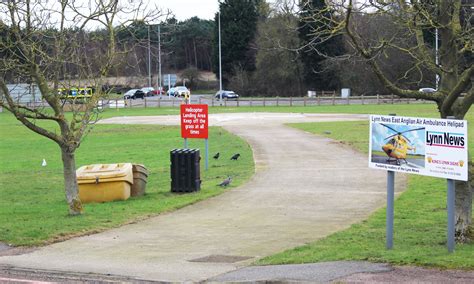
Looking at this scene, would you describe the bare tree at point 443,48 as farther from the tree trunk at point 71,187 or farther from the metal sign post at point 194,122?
the metal sign post at point 194,122

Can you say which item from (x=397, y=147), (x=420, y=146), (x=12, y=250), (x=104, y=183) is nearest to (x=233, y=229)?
(x=12, y=250)

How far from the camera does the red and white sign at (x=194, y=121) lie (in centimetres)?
2307

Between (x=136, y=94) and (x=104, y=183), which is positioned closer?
(x=104, y=183)

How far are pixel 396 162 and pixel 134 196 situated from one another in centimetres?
949

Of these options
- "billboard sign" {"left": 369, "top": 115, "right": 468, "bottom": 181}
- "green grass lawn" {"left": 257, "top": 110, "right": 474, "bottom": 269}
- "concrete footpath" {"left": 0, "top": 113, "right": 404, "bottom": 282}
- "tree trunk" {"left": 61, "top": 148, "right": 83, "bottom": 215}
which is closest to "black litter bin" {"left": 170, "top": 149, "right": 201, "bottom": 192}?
"concrete footpath" {"left": 0, "top": 113, "right": 404, "bottom": 282}

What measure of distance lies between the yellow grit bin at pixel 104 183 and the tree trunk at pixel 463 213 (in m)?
8.93

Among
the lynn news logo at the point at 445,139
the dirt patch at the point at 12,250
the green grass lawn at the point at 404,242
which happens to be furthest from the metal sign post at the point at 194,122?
the lynn news logo at the point at 445,139

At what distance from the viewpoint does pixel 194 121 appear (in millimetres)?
23344

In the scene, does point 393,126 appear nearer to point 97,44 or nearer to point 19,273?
point 19,273

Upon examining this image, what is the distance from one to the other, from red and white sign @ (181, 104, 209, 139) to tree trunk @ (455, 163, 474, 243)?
42.7 feet

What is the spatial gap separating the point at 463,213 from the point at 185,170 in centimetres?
894

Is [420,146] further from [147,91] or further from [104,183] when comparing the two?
[147,91]

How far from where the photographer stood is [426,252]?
32.1 feet

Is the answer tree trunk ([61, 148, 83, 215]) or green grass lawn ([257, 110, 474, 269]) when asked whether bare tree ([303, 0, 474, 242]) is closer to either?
green grass lawn ([257, 110, 474, 269])
